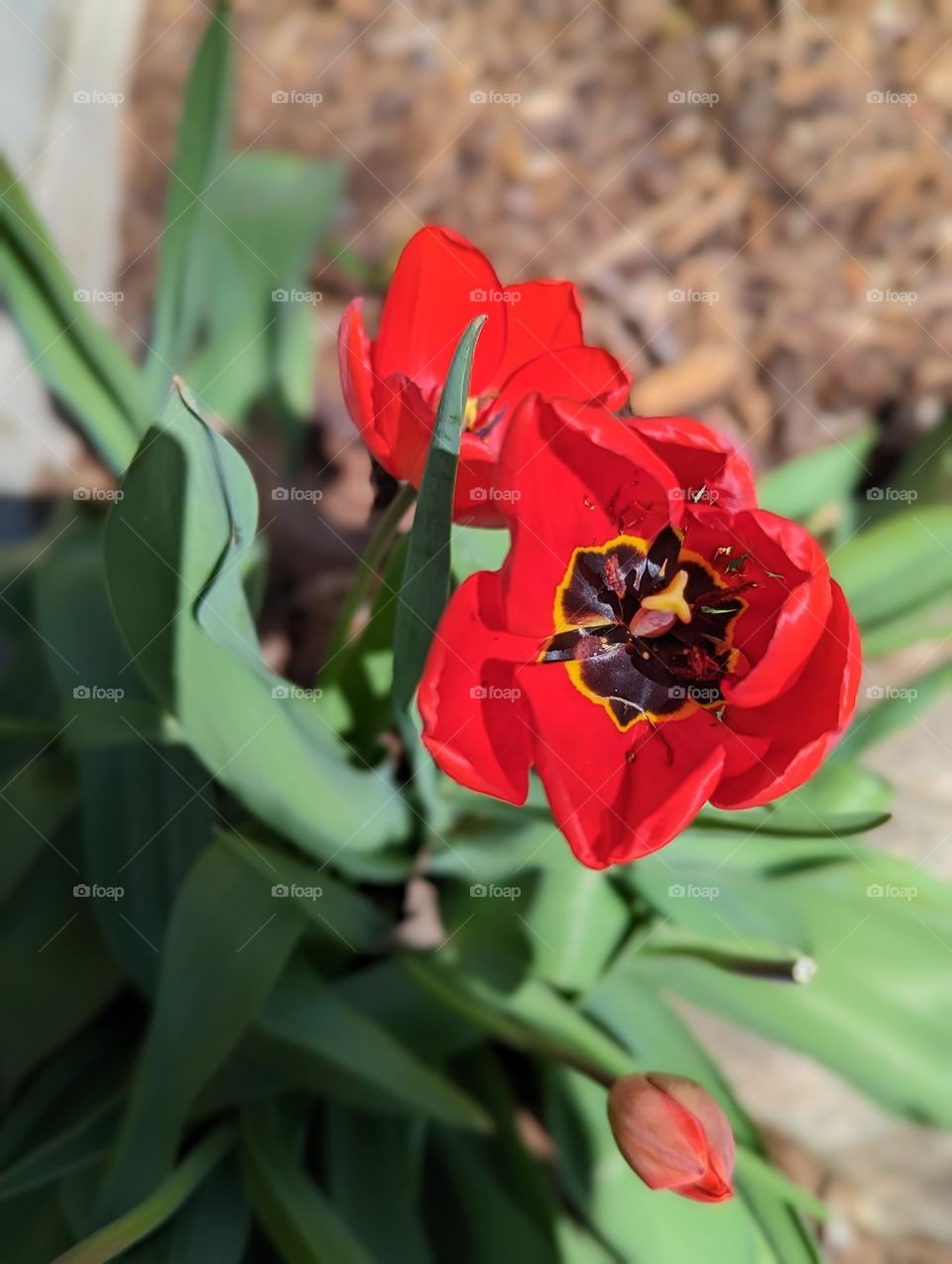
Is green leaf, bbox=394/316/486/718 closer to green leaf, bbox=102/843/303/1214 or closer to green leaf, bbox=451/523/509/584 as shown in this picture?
green leaf, bbox=451/523/509/584

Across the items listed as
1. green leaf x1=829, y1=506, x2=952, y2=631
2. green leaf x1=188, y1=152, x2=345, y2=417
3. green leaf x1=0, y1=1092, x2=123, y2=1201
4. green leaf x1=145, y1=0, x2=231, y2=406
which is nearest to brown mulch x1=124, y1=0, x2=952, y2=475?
green leaf x1=188, y1=152, x2=345, y2=417

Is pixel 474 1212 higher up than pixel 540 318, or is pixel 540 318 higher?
pixel 540 318

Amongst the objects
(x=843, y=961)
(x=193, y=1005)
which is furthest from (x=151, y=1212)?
(x=843, y=961)

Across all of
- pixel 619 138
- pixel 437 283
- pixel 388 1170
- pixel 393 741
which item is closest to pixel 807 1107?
pixel 388 1170

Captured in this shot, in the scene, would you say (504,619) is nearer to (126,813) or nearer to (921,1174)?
(126,813)

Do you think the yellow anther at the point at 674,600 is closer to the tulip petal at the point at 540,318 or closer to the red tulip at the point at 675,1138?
the tulip petal at the point at 540,318

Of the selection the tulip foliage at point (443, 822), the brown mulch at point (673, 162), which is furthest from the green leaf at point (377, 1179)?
the brown mulch at point (673, 162)

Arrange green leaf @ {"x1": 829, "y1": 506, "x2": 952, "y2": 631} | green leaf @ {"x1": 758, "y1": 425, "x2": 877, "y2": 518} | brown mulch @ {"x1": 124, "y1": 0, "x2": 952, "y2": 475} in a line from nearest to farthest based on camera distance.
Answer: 1. green leaf @ {"x1": 829, "y1": 506, "x2": 952, "y2": 631}
2. green leaf @ {"x1": 758, "y1": 425, "x2": 877, "y2": 518}
3. brown mulch @ {"x1": 124, "y1": 0, "x2": 952, "y2": 475}

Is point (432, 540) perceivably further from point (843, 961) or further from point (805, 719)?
point (843, 961)
